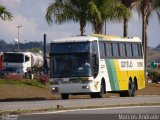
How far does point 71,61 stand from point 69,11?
16.7m

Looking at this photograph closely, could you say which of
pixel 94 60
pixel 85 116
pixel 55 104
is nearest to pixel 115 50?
pixel 94 60

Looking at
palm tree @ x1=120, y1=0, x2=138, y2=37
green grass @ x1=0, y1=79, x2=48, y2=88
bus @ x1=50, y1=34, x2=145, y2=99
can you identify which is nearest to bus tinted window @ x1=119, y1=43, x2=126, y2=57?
bus @ x1=50, y1=34, x2=145, y2=99

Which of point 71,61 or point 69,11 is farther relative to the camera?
point 69,11

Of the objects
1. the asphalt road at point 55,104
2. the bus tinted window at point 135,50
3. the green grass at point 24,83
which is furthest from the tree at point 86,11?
the asphalt road at point 55,104

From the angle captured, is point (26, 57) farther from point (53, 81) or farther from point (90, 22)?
point (53, 81)

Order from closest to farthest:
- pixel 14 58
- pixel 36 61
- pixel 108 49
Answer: pixel 108 49 < pixel 14 58 < pixel 36 61

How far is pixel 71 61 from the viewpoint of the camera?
34.8 meters

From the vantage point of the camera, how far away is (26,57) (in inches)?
2719

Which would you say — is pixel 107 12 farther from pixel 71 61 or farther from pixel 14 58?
pixel 14 58

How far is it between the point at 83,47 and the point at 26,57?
1364 inches

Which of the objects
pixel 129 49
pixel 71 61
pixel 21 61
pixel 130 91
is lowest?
pixel 130 91

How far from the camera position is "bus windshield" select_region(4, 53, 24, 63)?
67.2 metres

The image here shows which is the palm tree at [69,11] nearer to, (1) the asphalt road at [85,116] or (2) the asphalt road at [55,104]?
(2) the asphalt road at [55,104]

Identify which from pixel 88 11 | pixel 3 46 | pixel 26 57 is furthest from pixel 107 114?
pixel 3 46
